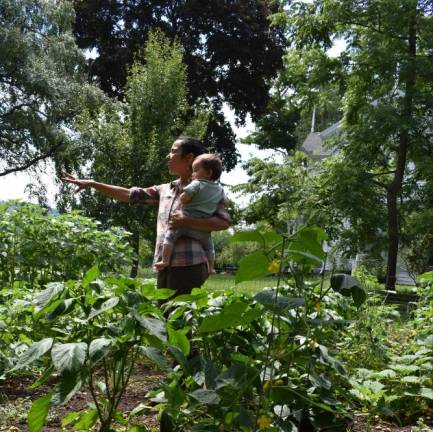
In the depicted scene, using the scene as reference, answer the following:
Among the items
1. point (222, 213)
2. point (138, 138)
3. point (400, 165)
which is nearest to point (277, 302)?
point (222, 213)

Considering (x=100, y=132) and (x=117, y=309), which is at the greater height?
(x=100, y=132)

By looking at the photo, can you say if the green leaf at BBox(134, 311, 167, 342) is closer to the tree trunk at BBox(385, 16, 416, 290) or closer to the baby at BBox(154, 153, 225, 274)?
the baby at BBox(154, 153, 225, 274)

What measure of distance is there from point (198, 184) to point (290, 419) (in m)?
1.49

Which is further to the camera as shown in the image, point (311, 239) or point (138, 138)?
point (138, 138)

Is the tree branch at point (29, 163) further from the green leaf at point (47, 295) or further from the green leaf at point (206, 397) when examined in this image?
the green leaf at point (206, 397)

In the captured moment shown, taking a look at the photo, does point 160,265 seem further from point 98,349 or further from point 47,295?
point 98,349

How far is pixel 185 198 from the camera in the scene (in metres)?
2.99

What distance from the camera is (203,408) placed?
1.99 metres

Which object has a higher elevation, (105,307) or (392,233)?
(392,233)

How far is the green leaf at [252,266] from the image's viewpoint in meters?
1.42

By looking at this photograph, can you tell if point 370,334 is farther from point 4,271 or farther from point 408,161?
point 408,161

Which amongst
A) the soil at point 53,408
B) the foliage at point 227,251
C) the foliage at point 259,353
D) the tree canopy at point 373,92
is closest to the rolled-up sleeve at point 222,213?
the soil at point 53,408

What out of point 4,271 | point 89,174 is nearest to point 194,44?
point 89,174

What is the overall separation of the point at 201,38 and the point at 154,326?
71.0 feet
